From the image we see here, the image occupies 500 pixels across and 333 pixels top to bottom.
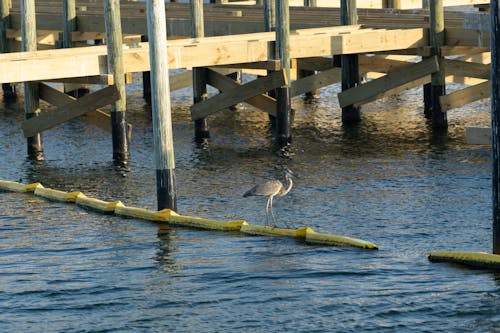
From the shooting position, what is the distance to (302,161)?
28.3 meters

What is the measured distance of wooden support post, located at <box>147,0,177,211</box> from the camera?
21.2 metres

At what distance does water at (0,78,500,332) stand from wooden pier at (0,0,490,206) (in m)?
0.94

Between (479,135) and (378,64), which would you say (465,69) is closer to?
(378,64)

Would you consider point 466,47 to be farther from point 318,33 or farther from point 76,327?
point 76,327

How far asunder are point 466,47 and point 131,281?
53.6 feet

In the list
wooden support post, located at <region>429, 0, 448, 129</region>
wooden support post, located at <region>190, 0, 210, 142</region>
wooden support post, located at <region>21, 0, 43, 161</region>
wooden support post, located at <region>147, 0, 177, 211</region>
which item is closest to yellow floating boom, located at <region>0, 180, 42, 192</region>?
wooden support post, located at <region>21, 0, 43, 161</region>

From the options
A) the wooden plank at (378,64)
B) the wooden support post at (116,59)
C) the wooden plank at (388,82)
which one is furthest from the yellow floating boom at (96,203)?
the wooden plank at (378,64)

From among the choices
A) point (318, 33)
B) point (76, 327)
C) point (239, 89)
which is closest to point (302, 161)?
point (239, 89)

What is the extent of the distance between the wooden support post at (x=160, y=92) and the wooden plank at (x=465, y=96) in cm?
1106

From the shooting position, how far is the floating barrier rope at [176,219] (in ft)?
67.8

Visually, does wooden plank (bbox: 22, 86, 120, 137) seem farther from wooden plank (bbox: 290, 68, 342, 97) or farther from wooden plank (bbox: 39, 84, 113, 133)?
wooden plank (bbox: 290, 68, 342, 97)

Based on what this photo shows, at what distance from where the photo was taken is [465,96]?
31.4 meters

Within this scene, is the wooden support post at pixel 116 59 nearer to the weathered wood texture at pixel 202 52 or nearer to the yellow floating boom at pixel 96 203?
the weathered wood texture at pixel 202 52

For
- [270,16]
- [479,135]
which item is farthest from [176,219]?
[270,16]
